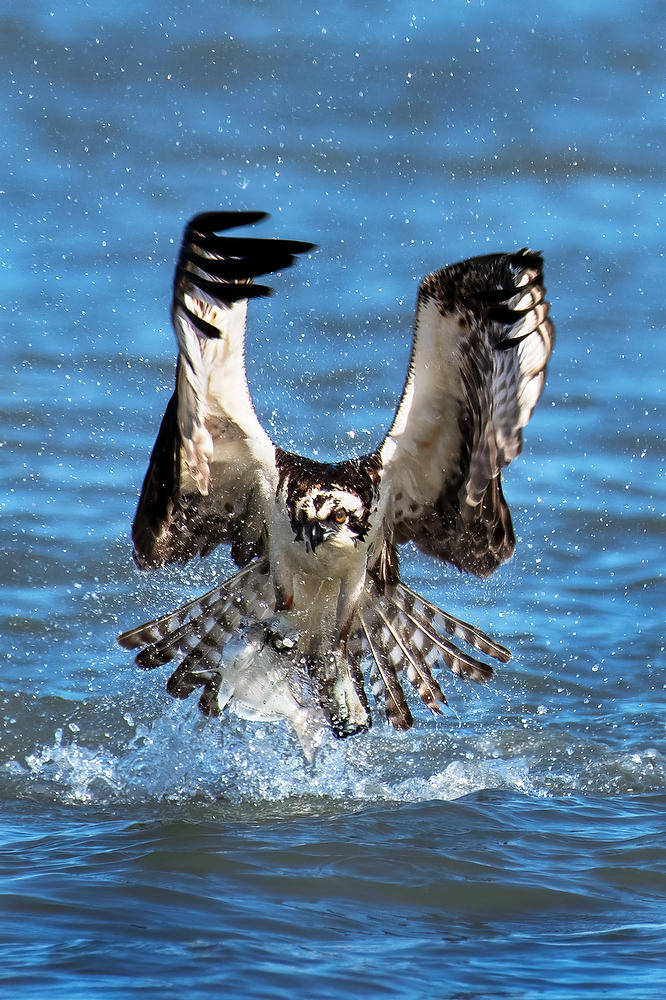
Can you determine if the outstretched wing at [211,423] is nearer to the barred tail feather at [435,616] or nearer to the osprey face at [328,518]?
the osprey face at [328,518]

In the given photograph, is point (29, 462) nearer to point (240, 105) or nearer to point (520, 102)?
point (240, 105)

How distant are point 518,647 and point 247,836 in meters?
3.12

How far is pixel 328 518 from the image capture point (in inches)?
207

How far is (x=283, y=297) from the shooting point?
10.7 metres

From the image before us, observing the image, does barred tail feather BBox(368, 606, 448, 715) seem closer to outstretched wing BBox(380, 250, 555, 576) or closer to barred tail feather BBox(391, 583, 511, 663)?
barred tail feather BBox(391, 583, 511, 663)

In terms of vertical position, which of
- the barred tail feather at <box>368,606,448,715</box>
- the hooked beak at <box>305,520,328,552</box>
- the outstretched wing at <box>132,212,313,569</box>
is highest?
the outstretched wing at <box>132,212,313,569</box>

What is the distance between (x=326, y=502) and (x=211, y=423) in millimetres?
550

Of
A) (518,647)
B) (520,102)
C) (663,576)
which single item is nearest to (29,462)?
(518,647)

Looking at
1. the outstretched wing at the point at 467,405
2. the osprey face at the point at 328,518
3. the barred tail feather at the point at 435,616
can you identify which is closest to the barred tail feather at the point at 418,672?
the barred tail feather at the point at 435,616

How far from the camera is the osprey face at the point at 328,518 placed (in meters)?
5.27

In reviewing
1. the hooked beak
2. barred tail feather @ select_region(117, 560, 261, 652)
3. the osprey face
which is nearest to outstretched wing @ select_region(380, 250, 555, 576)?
the osprey face

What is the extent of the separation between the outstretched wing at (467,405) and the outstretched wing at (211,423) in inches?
23.5

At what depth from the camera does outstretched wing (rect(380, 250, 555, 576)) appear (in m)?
4.54

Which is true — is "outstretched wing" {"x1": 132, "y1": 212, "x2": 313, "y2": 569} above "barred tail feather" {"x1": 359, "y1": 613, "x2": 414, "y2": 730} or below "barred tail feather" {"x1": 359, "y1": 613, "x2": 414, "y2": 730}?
above
